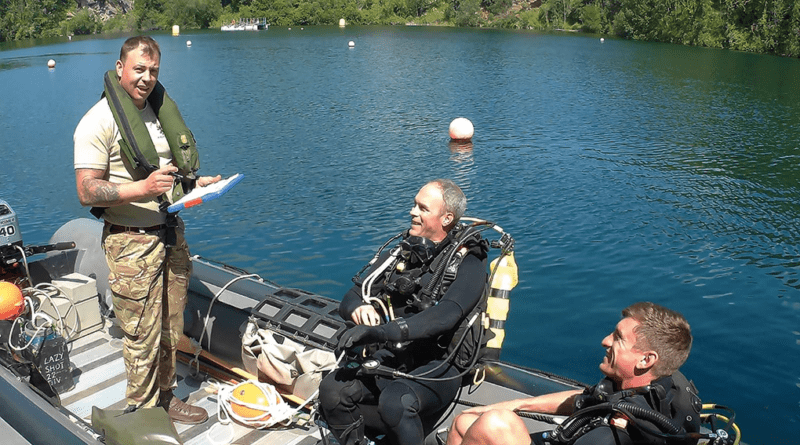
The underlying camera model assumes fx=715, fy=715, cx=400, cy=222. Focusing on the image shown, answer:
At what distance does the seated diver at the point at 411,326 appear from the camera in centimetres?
309

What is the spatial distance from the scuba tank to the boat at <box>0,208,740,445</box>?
0.12 metres

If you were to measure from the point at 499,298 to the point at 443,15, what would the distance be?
Result: 64165 mm

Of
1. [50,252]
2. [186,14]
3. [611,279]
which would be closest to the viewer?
[50,252]

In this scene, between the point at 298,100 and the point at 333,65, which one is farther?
the point at 333,65

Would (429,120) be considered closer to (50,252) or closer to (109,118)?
(50,252)

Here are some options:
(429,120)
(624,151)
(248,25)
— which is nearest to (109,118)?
(624,151)

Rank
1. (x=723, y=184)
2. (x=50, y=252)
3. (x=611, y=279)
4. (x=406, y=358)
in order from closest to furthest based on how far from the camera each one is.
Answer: (x=406, y=358) → (x=50, y=252) → (x=611, y=279) → (x=723, y=184)

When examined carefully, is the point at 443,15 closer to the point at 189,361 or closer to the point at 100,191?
the point at 189,361

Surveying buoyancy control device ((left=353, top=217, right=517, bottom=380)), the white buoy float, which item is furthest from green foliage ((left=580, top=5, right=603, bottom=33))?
buoyancy control device ((left=353, top=217, right=517, bottom=380))

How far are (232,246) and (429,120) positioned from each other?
885cm

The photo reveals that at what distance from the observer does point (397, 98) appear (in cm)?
2073

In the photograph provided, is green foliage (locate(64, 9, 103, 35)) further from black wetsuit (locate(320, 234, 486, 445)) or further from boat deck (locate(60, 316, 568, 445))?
black wetsuit (locate(320, 234, 486, 445))

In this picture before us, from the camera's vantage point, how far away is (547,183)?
12.1 m

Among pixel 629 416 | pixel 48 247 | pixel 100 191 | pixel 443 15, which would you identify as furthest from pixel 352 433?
pixel 443 15
